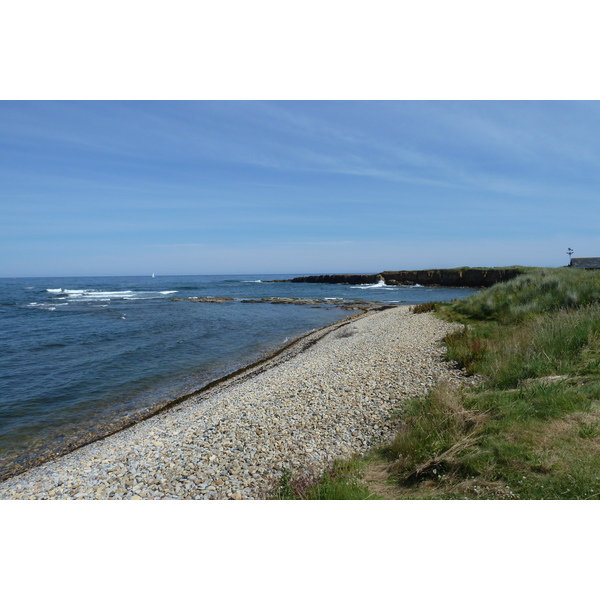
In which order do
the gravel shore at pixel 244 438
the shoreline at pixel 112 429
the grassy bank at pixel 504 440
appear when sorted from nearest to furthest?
the grassy bank at pixel 504 440 < the gravel shore at pixel 244 438 < the shoreline at pixel 112 429

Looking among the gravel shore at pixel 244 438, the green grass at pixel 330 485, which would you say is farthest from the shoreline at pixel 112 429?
the green grass at pixel 330 485

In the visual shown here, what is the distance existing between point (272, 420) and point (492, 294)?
742 inches

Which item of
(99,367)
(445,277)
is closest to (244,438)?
(99,367)

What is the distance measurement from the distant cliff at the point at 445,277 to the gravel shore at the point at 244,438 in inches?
2781

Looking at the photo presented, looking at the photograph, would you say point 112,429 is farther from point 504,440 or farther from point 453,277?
point 453,277

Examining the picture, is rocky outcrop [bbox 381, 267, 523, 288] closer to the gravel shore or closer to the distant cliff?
the distant cliff

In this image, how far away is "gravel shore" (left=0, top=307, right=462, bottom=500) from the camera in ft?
18.1

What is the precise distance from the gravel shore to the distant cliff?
70.6 metres

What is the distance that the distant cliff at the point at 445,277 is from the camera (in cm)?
7241

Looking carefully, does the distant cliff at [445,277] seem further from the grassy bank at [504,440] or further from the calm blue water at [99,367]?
the grassy bank at [504,440]

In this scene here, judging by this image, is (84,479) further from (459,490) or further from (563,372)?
→ (563,372)

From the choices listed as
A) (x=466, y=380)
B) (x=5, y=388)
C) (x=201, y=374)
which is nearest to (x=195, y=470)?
(x=466, y=380)

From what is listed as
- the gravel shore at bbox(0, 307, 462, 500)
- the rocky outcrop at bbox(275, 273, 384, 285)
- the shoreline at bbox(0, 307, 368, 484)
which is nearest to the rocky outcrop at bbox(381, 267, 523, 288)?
the rocky outcrop at bbox(275, 273, 384, 285)

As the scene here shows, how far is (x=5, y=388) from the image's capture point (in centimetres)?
1255
